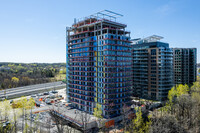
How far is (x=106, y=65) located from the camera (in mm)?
65062

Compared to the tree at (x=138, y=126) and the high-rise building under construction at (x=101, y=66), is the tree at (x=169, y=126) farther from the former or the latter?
the high-rise building under construction at (x=101, y=66)

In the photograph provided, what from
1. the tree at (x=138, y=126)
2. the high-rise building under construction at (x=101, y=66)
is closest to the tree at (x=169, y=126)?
the tree at (x=138, y=126)

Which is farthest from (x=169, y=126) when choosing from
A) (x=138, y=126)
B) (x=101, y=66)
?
(x=101, y=66)

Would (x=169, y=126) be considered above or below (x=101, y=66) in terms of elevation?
below

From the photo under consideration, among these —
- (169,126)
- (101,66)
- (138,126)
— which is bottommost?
(138,126)

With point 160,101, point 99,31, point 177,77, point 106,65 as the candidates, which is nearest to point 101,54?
point 106,65

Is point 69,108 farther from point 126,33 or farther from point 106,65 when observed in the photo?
point 126,33

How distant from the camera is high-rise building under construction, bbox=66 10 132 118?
65.7 m

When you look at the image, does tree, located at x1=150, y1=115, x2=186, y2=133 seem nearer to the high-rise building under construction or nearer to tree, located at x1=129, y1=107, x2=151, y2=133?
tree, located at x1=129, y1=107, x2=151, y2=133

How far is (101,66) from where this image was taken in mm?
67438

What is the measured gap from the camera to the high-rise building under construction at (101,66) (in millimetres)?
65688

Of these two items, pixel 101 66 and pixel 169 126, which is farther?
pixel 101 66

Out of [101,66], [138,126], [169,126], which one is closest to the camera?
[169,126]

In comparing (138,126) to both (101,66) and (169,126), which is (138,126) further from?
(101,66)
